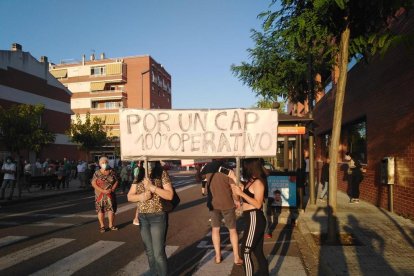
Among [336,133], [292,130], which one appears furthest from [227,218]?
[292,130]

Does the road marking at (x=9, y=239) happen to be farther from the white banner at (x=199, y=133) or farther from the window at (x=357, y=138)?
the window at (x=357, y=138)

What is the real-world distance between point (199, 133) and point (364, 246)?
3987 mm

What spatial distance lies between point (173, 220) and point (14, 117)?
1159cm

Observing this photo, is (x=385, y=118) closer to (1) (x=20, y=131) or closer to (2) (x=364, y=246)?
(2) (x=364, y=246)

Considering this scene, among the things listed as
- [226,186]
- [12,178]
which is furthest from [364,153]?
[12,178]

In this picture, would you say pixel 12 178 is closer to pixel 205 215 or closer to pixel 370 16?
pixel 205 215

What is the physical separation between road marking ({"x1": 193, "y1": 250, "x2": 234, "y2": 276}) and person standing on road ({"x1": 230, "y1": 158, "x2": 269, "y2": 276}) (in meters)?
→ 1.38

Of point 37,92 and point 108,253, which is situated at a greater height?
point 37,92

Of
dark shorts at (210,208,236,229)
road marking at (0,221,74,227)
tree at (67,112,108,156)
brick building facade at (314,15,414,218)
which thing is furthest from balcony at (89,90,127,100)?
dark shorts at (210,208,236,229)

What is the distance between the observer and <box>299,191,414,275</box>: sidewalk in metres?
5.91

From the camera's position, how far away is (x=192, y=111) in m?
5.31

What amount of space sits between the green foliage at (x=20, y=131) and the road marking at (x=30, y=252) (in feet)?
38.5

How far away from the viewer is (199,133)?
5.30 m

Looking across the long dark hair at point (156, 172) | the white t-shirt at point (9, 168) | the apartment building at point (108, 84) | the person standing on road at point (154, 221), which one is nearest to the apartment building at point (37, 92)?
the white t-shirt at point (9, 168)
